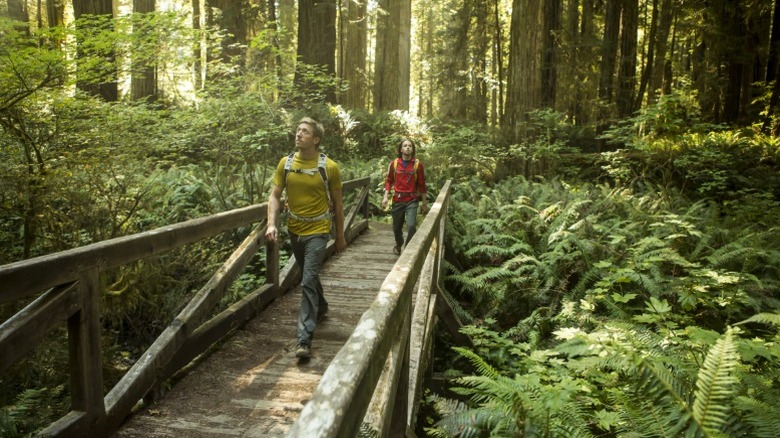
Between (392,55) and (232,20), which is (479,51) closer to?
Result: (392,55)

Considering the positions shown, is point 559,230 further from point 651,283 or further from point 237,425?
point 237,425

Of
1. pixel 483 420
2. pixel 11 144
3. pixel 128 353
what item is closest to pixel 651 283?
pixel 483 420

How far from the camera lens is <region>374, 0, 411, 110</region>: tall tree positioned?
2080cm

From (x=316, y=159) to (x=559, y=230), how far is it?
4.36 metres

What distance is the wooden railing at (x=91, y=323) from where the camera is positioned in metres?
2.62

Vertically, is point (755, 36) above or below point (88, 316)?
above

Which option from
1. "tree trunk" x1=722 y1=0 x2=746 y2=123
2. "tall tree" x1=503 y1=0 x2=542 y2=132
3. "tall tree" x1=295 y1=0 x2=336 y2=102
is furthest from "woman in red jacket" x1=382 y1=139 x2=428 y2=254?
"tree trunk" x1=722 y1=0 x2=746 y2=123

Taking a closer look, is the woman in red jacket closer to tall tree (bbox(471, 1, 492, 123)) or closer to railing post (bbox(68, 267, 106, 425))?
railing post (bbox(68, 267, 106, 425))

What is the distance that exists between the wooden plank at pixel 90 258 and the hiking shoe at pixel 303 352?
53.3 inches

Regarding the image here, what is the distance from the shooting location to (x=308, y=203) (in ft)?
16.0

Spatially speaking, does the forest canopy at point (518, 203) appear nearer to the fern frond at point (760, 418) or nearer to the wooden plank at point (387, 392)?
the fern frond at point (760, 418)

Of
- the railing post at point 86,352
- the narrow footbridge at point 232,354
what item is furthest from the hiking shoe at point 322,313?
the railing post at point 86,352

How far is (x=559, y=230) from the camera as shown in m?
7.60

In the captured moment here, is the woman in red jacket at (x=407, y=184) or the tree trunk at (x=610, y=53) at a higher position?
the tree trunk at (x=610, y=53)
